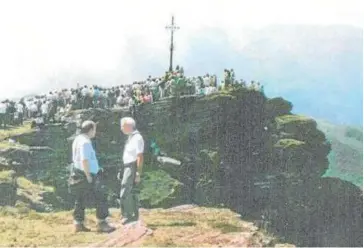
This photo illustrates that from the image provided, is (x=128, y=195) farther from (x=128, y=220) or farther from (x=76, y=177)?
(x=76, y=177)

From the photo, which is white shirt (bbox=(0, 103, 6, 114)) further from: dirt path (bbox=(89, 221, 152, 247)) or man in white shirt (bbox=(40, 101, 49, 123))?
dirt path (bbox=(89, 221, 152, 247))

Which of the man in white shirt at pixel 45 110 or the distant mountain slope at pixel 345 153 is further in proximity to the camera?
the distant mountain slope at pixel 345 153

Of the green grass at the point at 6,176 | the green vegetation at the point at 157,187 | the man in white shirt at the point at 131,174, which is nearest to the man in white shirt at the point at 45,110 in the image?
the green grass at the point at 6,176

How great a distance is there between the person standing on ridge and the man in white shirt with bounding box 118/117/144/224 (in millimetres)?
276

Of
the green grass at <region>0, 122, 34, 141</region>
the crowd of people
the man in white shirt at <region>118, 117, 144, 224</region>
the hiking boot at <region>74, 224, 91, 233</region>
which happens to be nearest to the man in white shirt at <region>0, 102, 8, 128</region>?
the crowd of people

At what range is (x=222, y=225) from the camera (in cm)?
1261

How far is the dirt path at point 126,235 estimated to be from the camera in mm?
12094

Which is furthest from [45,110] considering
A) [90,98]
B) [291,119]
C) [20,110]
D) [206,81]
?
[291,119]

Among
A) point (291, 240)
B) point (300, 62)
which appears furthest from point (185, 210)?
point (300, 62)

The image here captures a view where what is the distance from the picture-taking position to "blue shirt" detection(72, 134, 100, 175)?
12234 mm

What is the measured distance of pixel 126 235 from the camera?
12.2 meters

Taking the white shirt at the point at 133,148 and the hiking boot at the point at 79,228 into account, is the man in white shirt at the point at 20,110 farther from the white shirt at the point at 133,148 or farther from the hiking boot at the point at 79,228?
the hiking boot at the point at 79,228

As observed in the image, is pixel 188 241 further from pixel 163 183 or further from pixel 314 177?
pixel 314 177

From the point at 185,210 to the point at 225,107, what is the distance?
146cm
